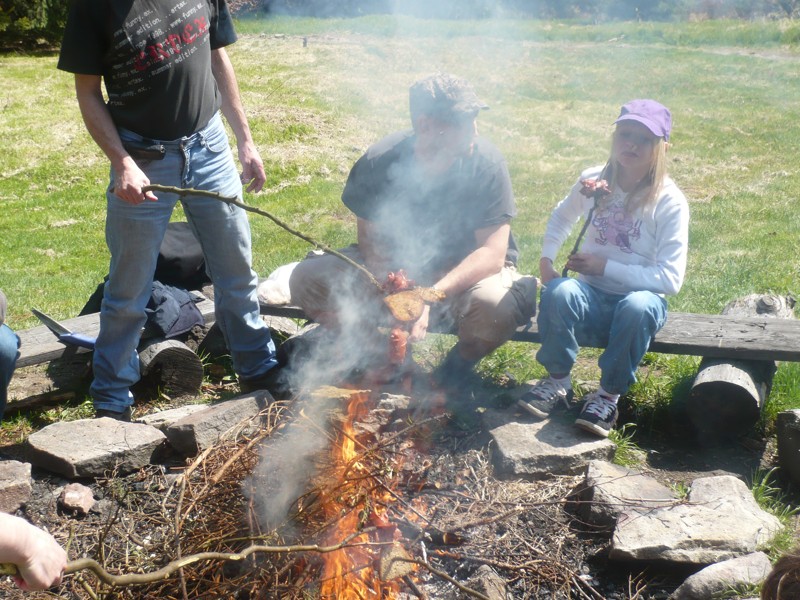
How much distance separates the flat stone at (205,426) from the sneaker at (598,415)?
1.48 metres

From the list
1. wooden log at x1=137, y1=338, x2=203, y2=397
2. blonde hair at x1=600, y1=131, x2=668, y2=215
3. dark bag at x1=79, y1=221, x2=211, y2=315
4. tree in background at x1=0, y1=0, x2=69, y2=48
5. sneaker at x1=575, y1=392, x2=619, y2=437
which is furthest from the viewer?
tree in background at x1=0, y1=0, x2=69, y2=48

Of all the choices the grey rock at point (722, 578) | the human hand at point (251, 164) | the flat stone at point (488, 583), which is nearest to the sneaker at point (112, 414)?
the human hand at point (251, 164)

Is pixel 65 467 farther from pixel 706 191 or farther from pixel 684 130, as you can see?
pixel 684 130

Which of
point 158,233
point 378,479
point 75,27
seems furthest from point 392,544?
point 75,27

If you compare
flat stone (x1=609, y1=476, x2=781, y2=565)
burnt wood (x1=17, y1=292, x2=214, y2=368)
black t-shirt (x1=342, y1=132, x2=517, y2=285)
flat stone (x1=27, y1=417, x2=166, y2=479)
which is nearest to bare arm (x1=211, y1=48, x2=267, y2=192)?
black t-shirt (x1=342, y1=132, x2=517, y2=285)

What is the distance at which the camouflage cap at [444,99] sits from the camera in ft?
12.4

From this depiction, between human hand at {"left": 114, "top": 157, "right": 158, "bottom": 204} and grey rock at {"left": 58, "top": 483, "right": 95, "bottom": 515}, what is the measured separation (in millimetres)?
1189

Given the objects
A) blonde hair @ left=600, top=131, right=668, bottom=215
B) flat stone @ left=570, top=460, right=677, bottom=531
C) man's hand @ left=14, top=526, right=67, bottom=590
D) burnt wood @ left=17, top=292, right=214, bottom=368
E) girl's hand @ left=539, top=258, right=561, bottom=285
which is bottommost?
flat stone @ left=570, top=460, right=677, bottom=531

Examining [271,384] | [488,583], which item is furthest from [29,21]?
[488,583]

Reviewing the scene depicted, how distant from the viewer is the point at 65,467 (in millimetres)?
3223

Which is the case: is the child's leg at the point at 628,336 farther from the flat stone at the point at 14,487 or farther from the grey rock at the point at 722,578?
the flat stone at the point at 14,487

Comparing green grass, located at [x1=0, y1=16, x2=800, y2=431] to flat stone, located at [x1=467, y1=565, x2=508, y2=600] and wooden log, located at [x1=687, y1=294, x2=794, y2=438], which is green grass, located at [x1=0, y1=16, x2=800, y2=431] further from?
flat stone, located at [x1=467, y1=565, x2=508, y2=600]

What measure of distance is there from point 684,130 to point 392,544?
27.5ft

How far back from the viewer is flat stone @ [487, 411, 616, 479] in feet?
10.8
